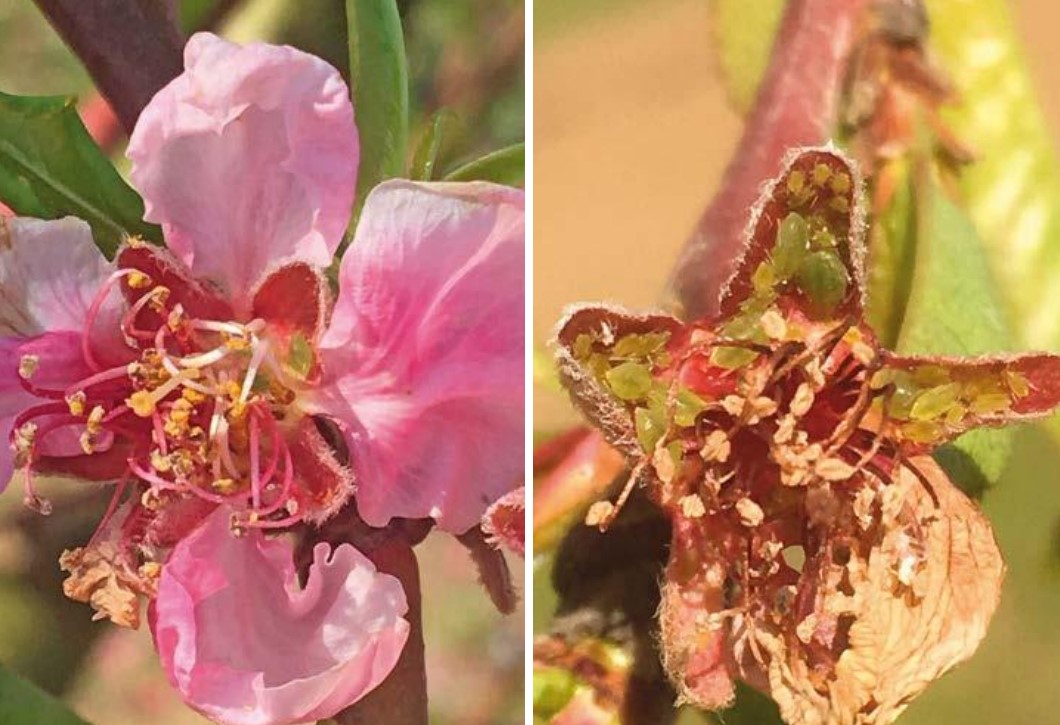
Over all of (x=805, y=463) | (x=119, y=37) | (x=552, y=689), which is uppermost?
(x=119, y=37)

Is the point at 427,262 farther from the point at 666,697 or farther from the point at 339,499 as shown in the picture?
the point at 666,697

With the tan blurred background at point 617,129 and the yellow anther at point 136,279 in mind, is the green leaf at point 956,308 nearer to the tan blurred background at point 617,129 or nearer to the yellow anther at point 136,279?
the tan blurred background at point 617,129

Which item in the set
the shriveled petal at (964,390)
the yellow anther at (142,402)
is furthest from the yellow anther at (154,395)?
the shriveled petal at (964,390)

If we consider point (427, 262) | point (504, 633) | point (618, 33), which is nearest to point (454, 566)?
point (504, 633)

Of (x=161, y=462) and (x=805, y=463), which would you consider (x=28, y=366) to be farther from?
(x=805, y=463)

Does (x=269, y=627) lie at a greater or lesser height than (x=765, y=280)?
lesser

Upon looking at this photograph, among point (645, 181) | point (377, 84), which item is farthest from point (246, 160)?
point (645, 181)

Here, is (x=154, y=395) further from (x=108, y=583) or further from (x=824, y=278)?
(x=824, y=278)

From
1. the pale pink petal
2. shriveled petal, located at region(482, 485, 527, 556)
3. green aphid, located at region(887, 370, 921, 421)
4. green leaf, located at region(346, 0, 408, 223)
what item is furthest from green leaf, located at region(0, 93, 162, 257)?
green aphid, located at region(887, 370, 921, 421)
